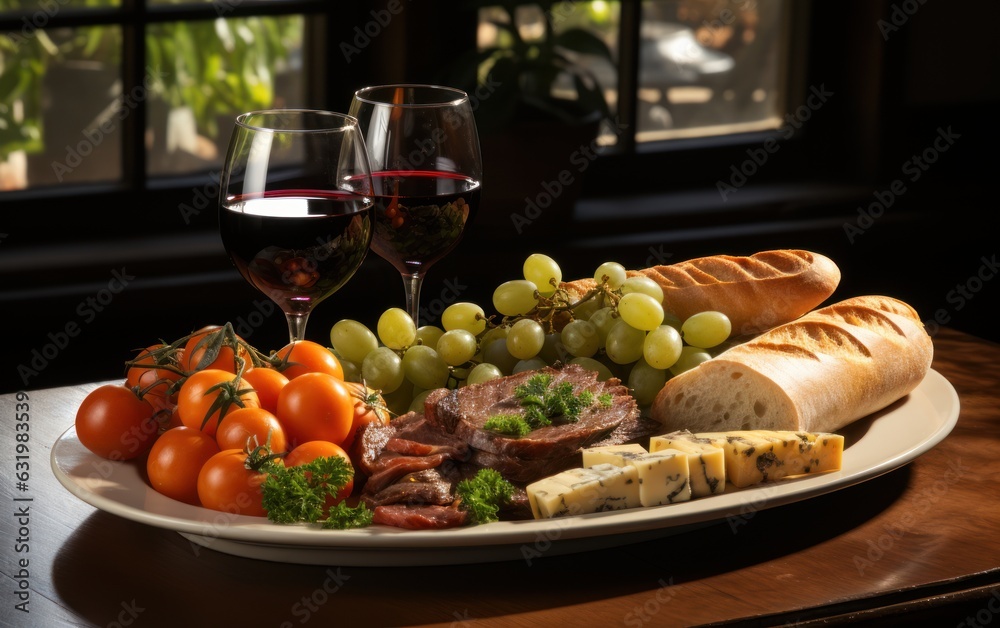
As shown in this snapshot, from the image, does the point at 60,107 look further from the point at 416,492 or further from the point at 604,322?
the point at 416,492

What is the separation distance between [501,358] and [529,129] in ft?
5.27

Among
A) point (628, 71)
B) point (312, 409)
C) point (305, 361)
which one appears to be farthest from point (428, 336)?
point (628, 71)

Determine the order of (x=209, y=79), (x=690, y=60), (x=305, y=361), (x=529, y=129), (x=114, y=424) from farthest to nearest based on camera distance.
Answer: (x=690, y=60), (x=209, y=79), (x=529, y=129), (x=305, y=361), (x=114, y=424)

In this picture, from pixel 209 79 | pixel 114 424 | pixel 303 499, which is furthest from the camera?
pixel 209 79

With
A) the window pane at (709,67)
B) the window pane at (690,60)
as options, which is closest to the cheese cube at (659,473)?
the window pane at (690,60)

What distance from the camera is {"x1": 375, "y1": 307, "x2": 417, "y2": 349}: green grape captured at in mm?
1433

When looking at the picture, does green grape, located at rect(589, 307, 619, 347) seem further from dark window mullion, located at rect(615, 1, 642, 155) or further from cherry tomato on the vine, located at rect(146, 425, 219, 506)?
dark window mullion, located at rect(615, 1, 642, 155)

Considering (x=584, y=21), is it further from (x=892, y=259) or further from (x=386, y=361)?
(x=386, y=361)

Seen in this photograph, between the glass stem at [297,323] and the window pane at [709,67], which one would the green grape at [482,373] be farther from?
the window pane at [709,67]

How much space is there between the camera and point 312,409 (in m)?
1.13

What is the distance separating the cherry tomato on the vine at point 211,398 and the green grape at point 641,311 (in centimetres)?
48

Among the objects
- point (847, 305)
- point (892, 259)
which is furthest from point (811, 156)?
point (847, 305)

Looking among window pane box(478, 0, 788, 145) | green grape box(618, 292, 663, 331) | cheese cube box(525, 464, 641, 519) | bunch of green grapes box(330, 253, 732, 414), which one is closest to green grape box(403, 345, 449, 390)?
bunch of green grapes box(330, 253, 732, 414)

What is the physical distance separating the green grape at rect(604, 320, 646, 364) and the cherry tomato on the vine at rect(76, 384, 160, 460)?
1.82ft
